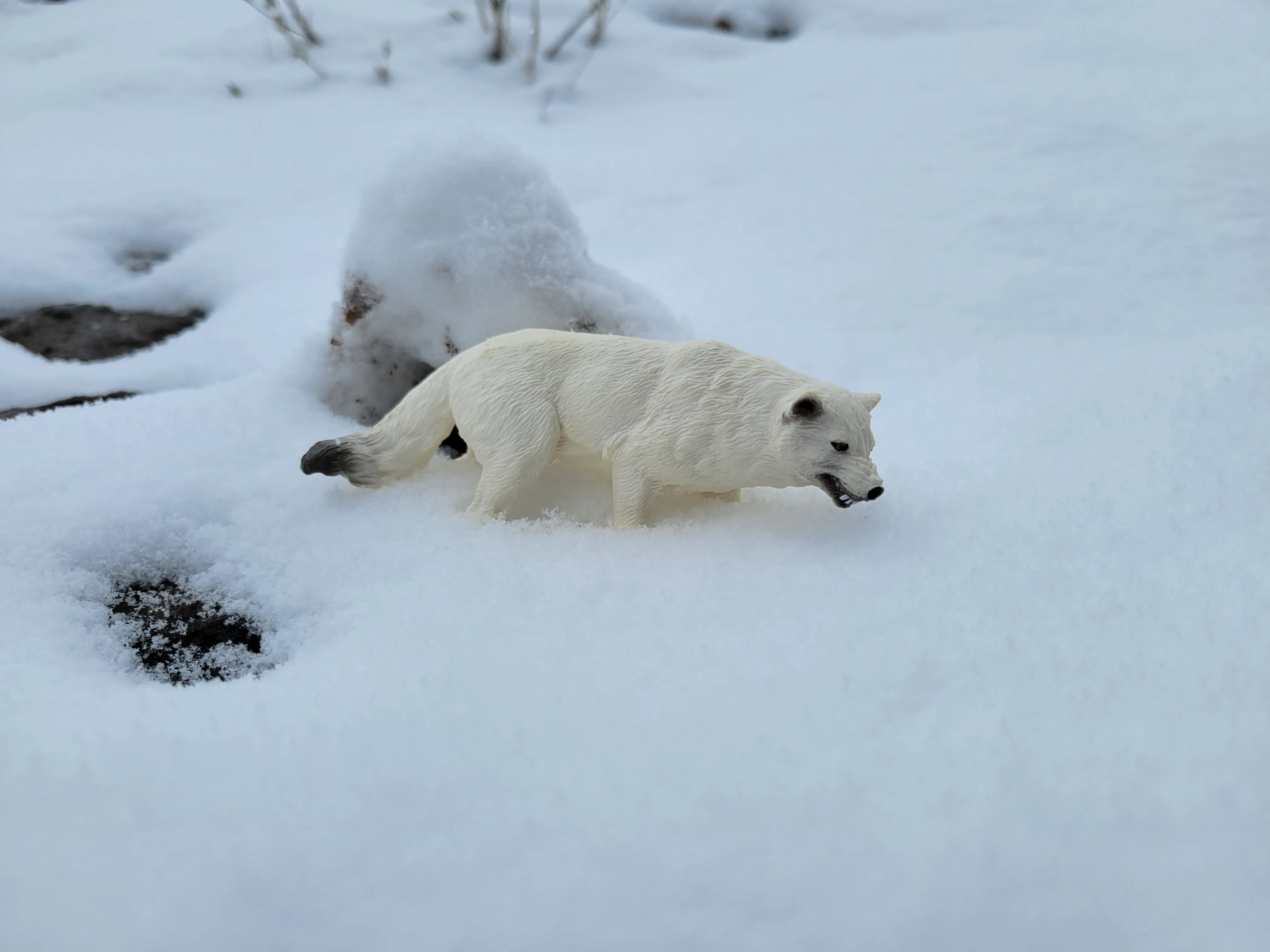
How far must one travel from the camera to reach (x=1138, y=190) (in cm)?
301

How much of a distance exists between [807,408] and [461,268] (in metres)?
1.14

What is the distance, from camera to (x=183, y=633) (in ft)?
5.58

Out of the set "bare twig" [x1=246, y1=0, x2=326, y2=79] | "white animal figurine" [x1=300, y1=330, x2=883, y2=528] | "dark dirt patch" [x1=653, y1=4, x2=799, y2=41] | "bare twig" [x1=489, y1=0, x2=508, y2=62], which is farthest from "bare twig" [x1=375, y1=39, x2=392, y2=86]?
"white animal figurine" [x1=300, y1=330, x2=883, y2=528]

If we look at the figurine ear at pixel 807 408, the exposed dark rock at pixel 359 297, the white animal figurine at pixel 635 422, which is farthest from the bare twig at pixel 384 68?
A: the figurine ear at pixel 807 408

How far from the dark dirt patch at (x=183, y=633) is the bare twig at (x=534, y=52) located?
3.28 meters

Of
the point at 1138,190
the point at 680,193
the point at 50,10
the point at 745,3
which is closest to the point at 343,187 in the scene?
the point at 680,193

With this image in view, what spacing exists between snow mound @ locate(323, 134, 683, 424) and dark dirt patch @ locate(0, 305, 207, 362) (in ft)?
3.16

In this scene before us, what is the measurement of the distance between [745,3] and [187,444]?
3769 millimetres

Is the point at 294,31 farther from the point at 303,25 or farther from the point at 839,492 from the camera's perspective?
the point at 839,492

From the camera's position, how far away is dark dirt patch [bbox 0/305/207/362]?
293 centimetres

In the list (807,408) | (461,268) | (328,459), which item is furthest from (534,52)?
(807,408)

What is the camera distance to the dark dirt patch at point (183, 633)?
1.62 meters

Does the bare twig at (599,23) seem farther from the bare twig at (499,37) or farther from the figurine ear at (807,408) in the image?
the figurine ear at (807,408)

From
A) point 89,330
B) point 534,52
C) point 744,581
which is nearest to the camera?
point 744,581
